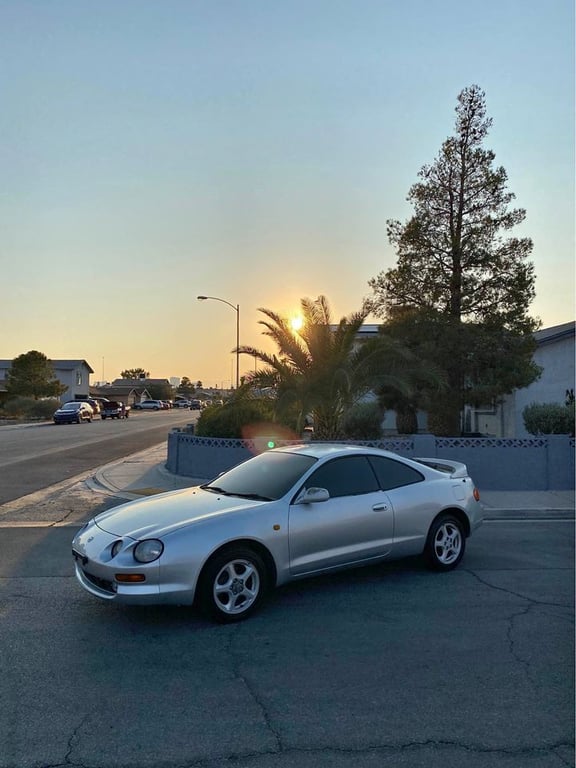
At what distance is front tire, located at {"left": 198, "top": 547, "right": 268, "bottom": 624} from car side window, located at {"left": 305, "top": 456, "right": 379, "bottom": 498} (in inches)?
39.3

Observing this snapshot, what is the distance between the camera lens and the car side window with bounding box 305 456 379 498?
19.7 ft

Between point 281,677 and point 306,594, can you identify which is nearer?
point 281,677

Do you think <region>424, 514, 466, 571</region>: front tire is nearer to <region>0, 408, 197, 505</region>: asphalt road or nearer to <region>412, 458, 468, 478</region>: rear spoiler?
<region>412, 458, 468, 478</region>: rear spoiler

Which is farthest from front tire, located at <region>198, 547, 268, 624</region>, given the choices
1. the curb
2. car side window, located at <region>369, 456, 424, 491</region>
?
the curb

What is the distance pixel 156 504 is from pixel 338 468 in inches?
71.8

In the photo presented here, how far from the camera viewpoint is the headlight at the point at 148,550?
4883mm

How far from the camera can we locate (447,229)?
64.4 ft

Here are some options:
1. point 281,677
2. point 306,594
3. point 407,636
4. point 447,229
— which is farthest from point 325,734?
point 447,229

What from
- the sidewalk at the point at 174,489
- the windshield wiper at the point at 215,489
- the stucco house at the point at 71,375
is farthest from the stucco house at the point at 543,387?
the stucco house at the point at 71,375

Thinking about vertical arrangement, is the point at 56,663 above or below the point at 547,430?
below

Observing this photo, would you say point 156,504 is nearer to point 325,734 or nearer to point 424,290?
point 325,734

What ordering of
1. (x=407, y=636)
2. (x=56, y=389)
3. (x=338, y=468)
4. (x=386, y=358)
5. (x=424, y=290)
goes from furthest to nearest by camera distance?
(x=56, y=389) → (x=424, y=290) → (x=386, y=358) → (x=338, y=468) → (x=407, y=636)

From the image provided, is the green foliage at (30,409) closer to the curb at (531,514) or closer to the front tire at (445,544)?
the curb at (531,514)

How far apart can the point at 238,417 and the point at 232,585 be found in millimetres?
10353
